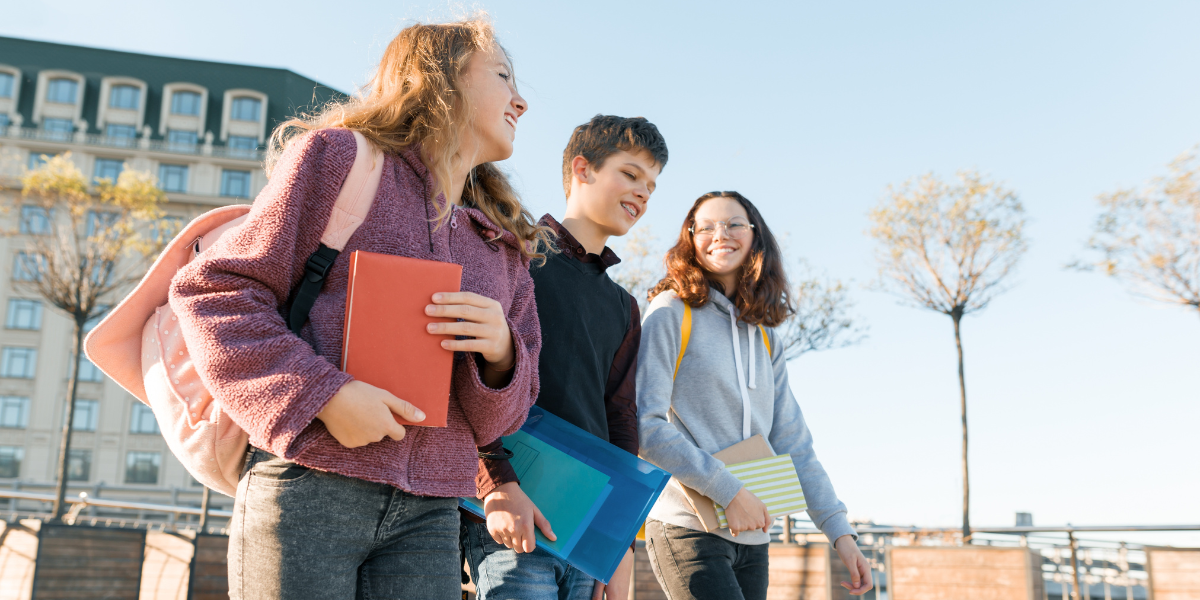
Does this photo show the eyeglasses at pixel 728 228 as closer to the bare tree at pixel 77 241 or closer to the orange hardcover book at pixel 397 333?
the orange hardcover book at pixel 397 333

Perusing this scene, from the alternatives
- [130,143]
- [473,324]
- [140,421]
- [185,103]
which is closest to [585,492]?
[473,324]

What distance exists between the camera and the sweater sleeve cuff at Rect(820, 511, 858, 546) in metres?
3.00

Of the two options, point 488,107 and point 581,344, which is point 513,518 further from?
point 488,107

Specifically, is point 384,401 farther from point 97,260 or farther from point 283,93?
point 283,93

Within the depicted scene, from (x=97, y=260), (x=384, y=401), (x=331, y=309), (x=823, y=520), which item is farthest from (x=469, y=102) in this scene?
(x=97, y=260)

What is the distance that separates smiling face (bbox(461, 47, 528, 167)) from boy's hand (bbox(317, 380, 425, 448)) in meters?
0.72

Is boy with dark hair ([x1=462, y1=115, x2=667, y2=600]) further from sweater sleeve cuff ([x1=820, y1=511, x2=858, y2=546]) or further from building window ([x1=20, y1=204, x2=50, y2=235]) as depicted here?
building window ([x1=20, y1=204, x2=50, y2=235])

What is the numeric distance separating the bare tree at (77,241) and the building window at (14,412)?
99.9 feet

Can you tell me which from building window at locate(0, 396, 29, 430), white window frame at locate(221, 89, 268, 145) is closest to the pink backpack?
building window at locate(0, 396, 29, 430)

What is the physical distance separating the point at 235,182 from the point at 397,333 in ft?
164

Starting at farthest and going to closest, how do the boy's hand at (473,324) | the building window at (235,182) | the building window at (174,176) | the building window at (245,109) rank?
the building window at (245,109), the building window at (235,182), the building window at (174,176), the boy's hand at (473,324)

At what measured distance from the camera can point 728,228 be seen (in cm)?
332

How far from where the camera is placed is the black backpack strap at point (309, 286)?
1.48 metres

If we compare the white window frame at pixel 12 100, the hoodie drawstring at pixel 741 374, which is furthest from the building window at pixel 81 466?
the hoodie drawstring at pixel 741 374
